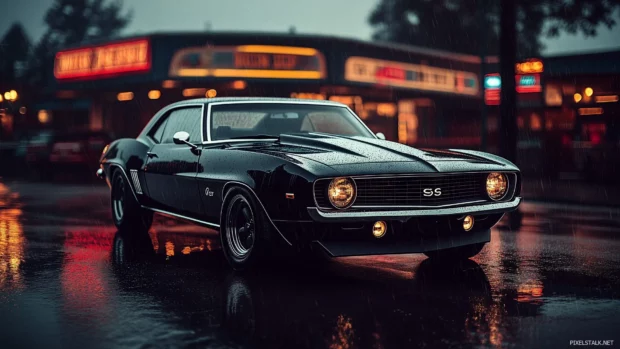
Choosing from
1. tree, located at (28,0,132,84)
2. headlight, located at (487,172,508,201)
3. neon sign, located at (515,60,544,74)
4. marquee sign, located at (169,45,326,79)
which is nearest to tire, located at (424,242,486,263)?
headlight, located at (487,172,508,201)

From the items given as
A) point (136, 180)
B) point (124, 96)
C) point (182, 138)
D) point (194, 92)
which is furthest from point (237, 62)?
point (182, 138)

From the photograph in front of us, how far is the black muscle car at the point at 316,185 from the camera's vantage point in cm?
605

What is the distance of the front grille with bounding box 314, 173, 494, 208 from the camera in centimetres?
610

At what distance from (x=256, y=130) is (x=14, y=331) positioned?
3.47m

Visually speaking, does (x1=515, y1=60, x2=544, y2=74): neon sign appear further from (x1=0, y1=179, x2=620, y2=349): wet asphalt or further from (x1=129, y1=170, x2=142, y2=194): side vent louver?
(x1=129, y1=170, x2=142, y2=194): side vent louver

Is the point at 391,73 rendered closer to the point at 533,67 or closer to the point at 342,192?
the point at 533,67

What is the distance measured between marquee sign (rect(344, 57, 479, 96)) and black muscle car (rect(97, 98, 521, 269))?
25.1 meters

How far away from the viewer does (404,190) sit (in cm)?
625

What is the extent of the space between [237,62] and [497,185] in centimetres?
2537

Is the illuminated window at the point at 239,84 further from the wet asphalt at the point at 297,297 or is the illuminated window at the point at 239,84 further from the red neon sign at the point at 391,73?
the wet asphalt at the point at 297,297

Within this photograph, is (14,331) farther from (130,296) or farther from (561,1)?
(561,1)

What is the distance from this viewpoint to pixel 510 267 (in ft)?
23.1

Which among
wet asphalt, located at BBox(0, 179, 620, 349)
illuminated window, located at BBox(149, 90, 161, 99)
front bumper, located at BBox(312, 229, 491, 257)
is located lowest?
wet asphalt, located at BBox(0, 179, 620, 349)

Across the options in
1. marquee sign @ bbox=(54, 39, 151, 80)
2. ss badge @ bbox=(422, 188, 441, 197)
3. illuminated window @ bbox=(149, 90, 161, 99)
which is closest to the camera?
ss badge @ bbox=(422, 188, 441, 197)
